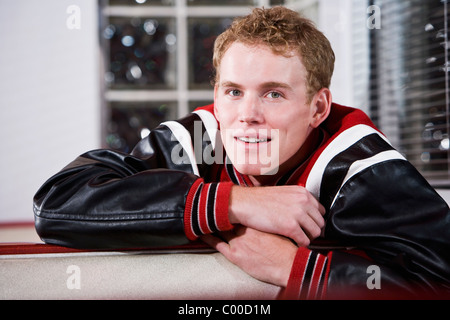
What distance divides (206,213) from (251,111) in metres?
0.24

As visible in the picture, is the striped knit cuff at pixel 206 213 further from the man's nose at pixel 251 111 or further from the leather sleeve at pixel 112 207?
the man's nose at pixel 251 111

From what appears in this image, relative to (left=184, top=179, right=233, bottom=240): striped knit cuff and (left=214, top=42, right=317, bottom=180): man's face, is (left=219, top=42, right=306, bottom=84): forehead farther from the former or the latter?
(left=184, top=179, right=233, bottom=240): striped knit cuff

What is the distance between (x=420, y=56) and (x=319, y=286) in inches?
66.2

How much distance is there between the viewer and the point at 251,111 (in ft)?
2.64

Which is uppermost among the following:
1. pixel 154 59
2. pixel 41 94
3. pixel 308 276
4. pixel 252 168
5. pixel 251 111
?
pixel 154 59

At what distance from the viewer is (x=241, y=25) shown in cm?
87

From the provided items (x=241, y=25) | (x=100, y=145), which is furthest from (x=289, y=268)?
(x=100, y=145)

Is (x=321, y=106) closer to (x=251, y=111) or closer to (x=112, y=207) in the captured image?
(x=251, y=111)

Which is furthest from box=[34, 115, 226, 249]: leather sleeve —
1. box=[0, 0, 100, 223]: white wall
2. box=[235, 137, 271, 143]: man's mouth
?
box=[0, 0, 100, 223]: white wall

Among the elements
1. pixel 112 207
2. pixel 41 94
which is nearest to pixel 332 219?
pixel 112 207

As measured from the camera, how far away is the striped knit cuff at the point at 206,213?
0.66 m

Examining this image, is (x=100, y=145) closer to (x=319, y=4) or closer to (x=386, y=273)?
(x=319, y=4)

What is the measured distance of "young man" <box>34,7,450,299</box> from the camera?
0.64 metres
